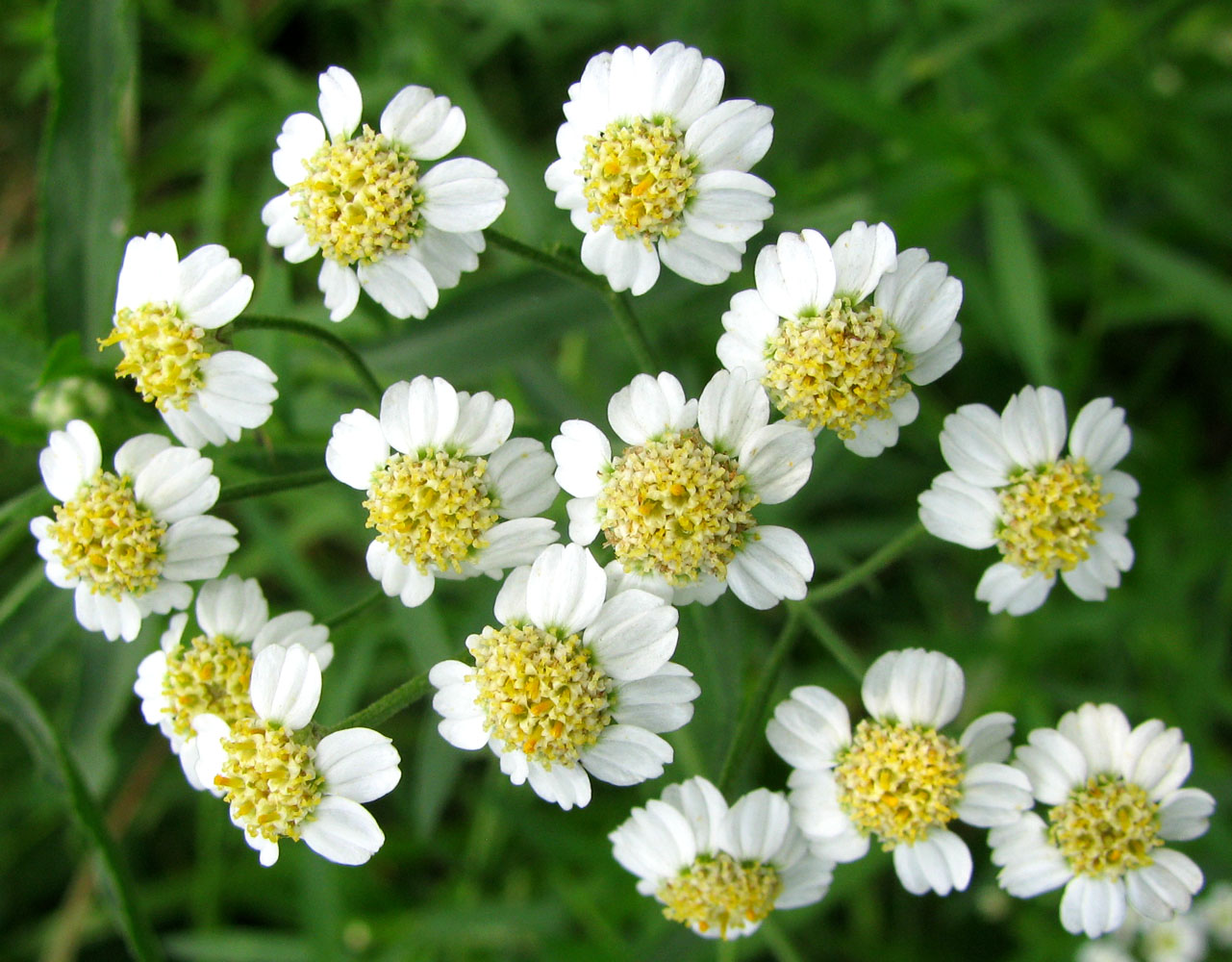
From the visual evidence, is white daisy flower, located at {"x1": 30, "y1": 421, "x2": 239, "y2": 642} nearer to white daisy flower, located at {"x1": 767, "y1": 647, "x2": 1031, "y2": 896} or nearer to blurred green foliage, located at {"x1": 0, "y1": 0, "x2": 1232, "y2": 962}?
blurred green foliage, located at {"x1": 0, "y1": 0, "x2": 1232, "y2": 962}

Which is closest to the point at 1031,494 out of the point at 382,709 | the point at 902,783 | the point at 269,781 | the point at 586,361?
the point at 902,783

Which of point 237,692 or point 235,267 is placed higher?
point 235,267

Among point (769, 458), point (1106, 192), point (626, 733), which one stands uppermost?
point (1106, 192)

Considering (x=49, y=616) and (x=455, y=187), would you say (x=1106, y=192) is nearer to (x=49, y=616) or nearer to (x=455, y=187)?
(x=455, y=187)

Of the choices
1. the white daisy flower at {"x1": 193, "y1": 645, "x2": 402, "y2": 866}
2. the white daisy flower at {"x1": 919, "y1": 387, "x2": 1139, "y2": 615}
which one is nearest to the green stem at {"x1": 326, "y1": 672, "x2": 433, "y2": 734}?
the white daisy flower at {"x1": 193, "y1": 645, "x2": 402, "y2": 866}

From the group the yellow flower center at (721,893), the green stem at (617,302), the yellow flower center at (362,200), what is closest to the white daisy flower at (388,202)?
the yellow flower center at (362,200)

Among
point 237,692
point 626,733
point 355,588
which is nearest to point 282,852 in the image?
point 355,588

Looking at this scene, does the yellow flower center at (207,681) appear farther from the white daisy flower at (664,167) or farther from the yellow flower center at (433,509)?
the white daisy flower at (664,167)
